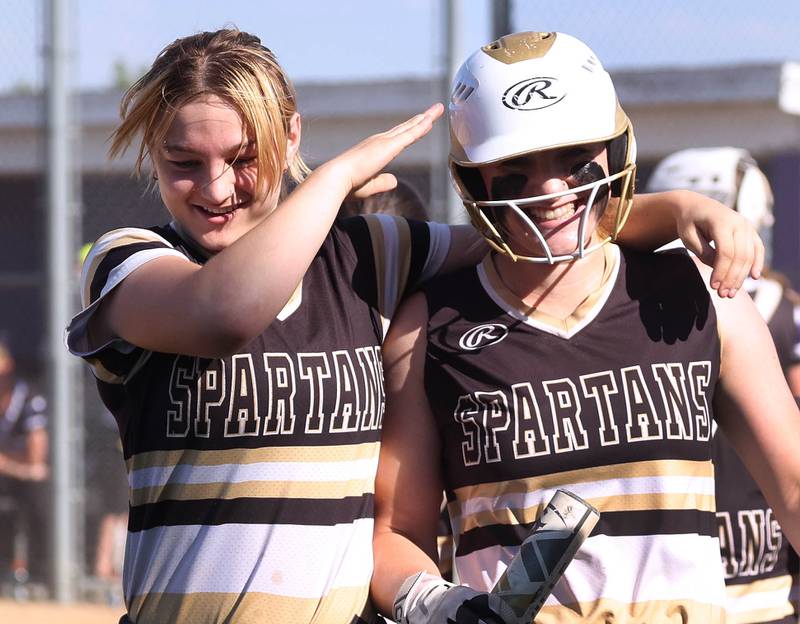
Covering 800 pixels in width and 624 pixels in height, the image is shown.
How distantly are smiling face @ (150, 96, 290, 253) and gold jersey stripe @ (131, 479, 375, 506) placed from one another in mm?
462

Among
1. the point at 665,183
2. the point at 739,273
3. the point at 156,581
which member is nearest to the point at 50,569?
the point at 665,183

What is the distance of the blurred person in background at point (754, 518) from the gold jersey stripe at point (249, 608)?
1.32 metres

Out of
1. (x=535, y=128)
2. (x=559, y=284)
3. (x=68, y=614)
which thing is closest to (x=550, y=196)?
(x=535, y=128)

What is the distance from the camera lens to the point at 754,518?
12.1 ft

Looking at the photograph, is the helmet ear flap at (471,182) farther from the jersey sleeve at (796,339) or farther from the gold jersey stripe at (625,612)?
the jersey sleeve at (796,339)

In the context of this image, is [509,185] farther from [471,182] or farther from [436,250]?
[436,250]

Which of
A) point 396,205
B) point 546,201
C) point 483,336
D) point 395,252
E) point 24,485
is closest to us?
point 546,201

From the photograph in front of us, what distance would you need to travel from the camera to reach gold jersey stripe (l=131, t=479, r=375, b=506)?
2.43 m

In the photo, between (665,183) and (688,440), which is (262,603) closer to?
(688,440)

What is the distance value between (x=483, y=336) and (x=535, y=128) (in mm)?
423

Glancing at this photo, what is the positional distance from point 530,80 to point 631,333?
530 millimetres

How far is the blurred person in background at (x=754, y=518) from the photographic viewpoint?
11.8 ft

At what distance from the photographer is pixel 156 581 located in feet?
8.14

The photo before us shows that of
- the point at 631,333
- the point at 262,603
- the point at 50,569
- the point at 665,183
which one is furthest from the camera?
the point at 50,569
